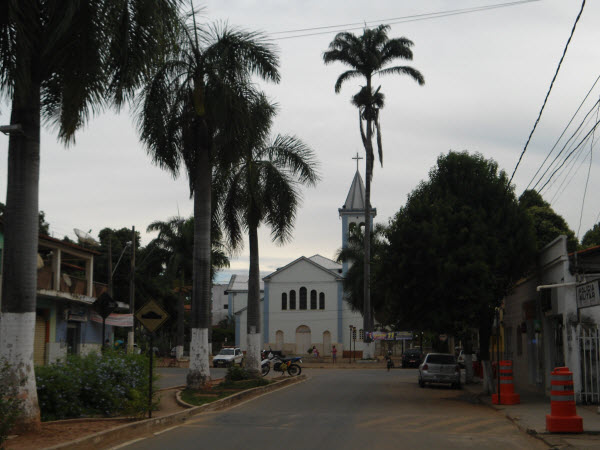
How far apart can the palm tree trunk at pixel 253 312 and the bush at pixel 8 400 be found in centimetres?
1687

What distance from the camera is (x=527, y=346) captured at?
28047 millimetres

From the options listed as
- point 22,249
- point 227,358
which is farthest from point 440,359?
point 227,358

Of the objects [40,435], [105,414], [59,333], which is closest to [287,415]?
[105,414]

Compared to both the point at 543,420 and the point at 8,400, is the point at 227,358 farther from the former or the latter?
the point at 8,400

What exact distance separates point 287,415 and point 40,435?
22.7ft

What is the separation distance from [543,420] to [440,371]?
13.5 meters

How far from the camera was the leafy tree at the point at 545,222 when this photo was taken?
31.8 metres

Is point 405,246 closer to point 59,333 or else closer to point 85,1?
point 85,1

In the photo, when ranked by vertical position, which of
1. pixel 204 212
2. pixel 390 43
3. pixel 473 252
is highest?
pixel 390 43

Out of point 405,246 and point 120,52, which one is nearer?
point 120,52

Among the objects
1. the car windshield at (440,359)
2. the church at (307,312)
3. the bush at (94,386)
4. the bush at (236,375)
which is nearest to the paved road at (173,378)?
the bush at (236,375)

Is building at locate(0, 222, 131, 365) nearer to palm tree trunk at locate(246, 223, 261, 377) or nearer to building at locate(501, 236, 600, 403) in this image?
palm tree trunk at locate(246, 223, 261, 377)

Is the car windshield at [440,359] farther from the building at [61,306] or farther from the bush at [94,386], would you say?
the bush at [94,386]

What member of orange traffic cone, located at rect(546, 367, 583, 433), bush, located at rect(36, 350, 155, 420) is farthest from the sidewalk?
bush, located at rect(36, 350, 155, 420)
